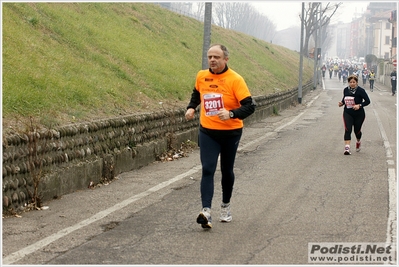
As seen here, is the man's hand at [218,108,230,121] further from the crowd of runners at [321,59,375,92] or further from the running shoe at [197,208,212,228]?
the crowd of runners at [321,59,375,92]

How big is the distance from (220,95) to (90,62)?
12.9 m

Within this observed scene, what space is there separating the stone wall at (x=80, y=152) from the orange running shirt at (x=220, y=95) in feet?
7.93

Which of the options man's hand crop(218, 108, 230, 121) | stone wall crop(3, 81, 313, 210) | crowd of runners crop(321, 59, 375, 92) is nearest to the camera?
man's hand crop(218, 108, 230, 121)

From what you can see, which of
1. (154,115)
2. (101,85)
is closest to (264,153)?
(154,115)

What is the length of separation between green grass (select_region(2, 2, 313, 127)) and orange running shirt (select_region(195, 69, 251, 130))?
3.96m

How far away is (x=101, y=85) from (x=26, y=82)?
358 cm

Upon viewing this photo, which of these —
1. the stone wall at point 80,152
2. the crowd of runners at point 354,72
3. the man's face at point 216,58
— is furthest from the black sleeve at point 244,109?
the crowd of runners at point 354,72

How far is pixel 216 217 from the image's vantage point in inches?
353

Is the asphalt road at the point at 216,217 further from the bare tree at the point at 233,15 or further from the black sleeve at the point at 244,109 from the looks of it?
the bare tree at the point at 233,15

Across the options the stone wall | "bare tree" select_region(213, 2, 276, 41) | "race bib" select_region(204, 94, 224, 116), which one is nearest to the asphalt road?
the stone wall

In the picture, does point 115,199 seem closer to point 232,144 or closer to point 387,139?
point 232,144

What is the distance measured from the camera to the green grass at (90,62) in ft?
46.0

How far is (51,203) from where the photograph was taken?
9.82m

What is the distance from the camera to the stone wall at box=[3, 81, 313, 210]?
9.24 metres
